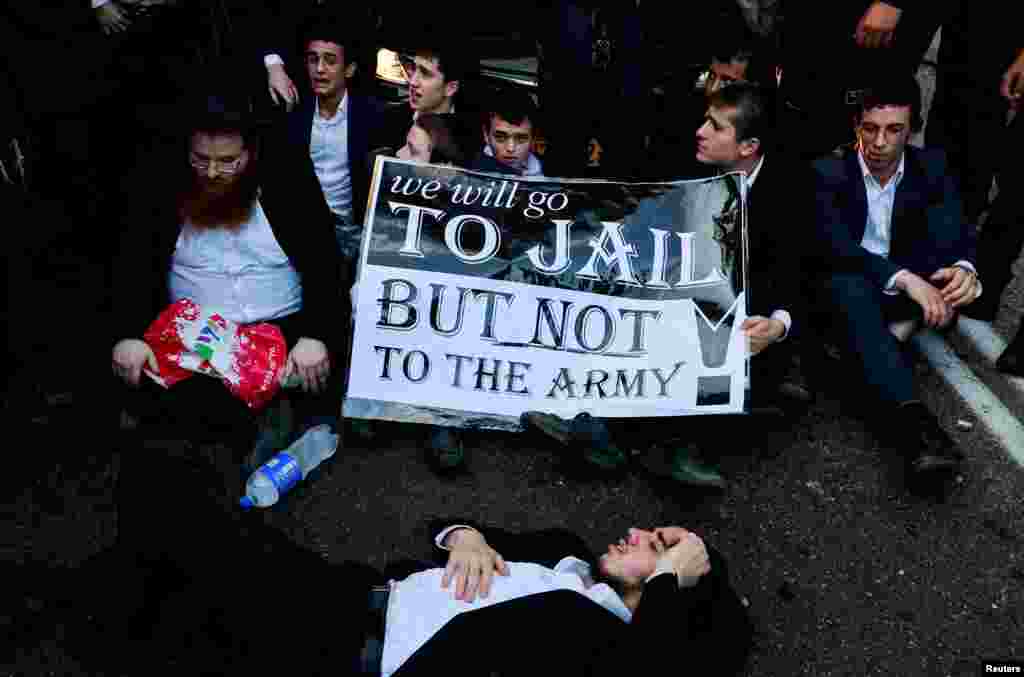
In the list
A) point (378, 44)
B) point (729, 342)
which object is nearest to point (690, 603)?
point (729, 342)

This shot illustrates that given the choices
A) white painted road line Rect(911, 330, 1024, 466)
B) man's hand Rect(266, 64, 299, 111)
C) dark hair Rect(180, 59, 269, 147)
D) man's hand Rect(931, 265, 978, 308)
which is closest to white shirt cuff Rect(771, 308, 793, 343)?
man's hand Rect(931, 265, 978, 308)

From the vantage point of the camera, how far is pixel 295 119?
440 centimetres

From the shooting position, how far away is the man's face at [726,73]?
4578 mm

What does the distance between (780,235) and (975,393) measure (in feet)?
3.48

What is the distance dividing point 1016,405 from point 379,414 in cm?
255

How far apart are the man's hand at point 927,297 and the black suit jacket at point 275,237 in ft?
7.14

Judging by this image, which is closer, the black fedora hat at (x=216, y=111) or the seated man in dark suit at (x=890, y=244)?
the black fedora hat at (x=216, y=111)

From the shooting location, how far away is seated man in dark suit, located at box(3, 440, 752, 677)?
234 cm

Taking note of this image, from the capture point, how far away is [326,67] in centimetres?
427

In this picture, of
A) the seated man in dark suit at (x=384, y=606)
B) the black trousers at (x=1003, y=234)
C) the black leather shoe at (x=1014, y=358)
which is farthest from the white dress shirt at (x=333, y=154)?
the black leather shoe at (x=1014, y=358)

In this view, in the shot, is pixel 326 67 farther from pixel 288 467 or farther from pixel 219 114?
pixel 288 467

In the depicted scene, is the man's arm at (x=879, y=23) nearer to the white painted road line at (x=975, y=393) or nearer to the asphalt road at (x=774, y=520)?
the white painted road line at (x=975, y=393)

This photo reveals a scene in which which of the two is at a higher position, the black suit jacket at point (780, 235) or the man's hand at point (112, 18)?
the man's hand at point (112, 18)

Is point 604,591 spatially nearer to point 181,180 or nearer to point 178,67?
point 181,180
